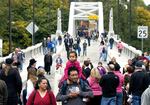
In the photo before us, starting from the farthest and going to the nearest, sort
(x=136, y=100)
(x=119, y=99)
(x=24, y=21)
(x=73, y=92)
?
(x=24, y=21)
(x=119, y=99)
(x=136, y=100)
(x=73, y=92)

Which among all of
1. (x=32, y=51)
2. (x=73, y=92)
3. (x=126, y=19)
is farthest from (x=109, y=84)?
(x=126, y=19)

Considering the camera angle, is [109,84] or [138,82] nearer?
[109,84]

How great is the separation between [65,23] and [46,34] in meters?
22.7

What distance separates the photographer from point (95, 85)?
595 inches

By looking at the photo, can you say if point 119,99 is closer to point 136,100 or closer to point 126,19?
point 136,100

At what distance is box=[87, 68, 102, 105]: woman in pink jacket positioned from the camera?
14945 millimetres

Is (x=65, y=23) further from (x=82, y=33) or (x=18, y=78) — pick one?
(x=18, y=78)

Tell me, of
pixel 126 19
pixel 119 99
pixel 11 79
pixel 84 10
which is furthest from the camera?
pixel 126 19

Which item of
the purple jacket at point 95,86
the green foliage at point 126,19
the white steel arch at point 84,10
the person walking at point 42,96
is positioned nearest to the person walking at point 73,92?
the person walking at point 42,96

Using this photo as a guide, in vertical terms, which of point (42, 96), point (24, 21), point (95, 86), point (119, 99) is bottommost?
point (24, 21)

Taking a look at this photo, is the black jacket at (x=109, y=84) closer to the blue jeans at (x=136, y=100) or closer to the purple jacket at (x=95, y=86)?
the purple jacket at (x=95, y=86)

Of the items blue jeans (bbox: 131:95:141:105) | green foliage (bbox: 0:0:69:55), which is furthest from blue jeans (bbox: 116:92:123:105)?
green foliage (bbox: 0:0:69:55)

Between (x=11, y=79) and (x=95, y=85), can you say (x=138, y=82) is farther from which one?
(x=11, y=79)

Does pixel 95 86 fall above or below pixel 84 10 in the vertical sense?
above
